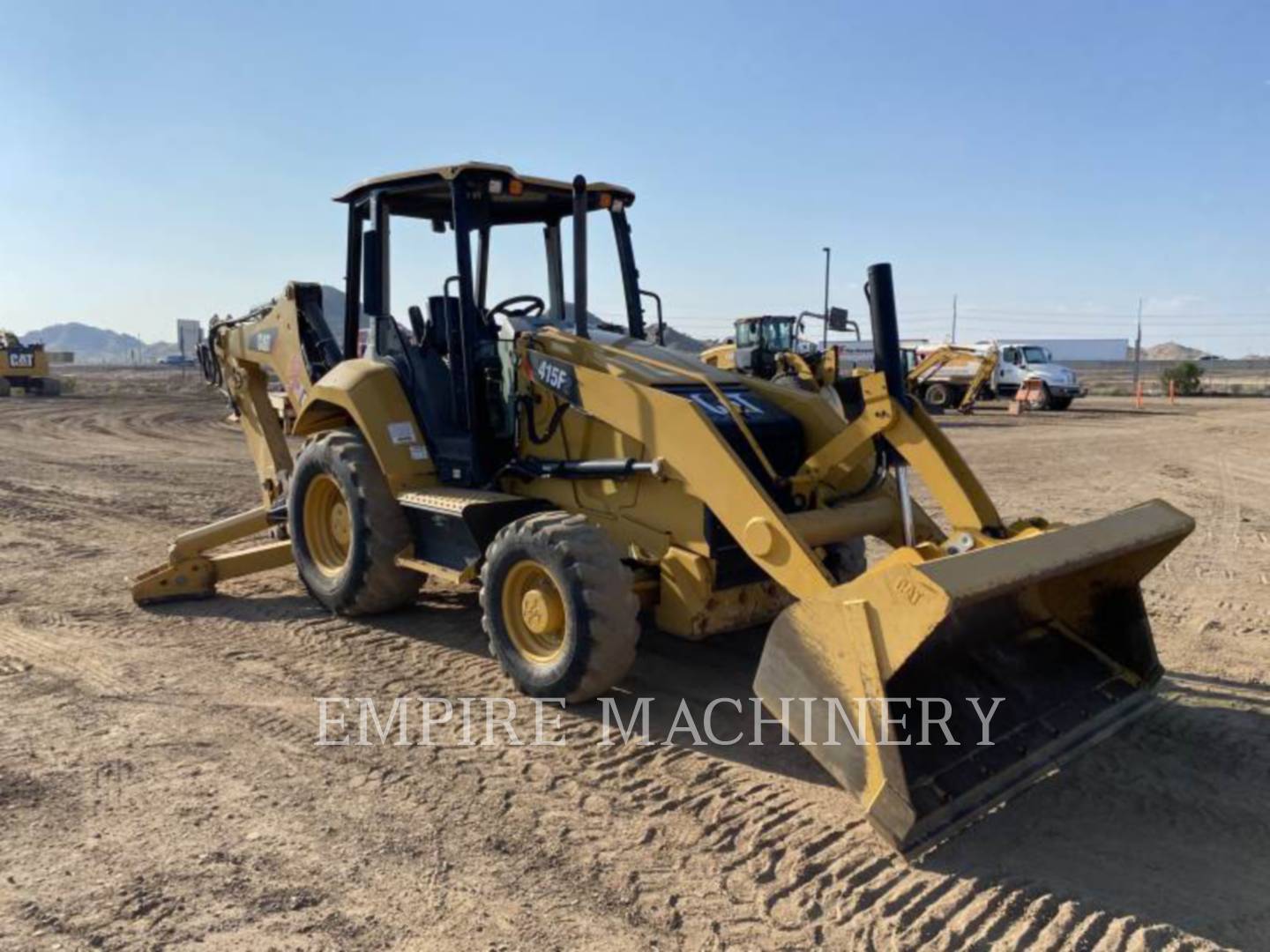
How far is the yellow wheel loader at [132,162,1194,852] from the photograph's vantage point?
3.69 metres

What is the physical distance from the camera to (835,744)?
11.9 feet

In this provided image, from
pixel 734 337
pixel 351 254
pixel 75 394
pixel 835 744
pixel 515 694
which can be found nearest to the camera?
pixel 835 744

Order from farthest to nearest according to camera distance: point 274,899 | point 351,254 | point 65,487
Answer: point 65,487, point 351,254, point 274,899

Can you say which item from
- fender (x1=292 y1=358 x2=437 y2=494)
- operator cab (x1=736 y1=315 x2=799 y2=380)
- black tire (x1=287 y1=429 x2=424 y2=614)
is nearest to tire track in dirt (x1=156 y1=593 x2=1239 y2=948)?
black tire (x1=287 y1=429 x2=424 y2=614)

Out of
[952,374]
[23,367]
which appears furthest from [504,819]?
[23,367]

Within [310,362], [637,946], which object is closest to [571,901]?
[637,946]

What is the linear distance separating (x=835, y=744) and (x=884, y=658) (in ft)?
1.23

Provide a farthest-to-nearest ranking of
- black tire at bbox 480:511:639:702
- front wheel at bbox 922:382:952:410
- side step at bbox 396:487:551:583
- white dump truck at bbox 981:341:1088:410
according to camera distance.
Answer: white dump truck at bbox 981:341:1088:410, front wheel at bbox 922:382:952:410, side step at bbox 396:487:551:583, black tire at bbox 480:511:639:702

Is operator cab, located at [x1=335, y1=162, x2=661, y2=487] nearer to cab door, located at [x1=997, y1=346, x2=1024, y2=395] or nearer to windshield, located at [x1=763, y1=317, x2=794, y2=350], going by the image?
windshield, located at [x1=763, y1=317, x2=794, y2=350]

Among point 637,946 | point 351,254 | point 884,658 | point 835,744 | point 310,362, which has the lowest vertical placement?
point 637,946

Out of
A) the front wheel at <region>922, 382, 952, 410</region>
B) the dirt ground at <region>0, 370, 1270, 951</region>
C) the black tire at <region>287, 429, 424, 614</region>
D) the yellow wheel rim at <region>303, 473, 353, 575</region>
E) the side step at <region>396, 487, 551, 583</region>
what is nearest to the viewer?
the dirt ground at <region>0, 370, 1270, 951</region>

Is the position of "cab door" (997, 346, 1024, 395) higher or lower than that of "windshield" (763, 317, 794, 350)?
lower

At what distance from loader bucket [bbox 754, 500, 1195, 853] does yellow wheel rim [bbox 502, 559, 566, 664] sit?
1423 mm

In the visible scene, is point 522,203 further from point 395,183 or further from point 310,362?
point 310,362
